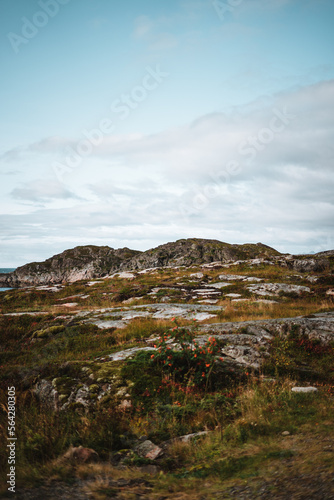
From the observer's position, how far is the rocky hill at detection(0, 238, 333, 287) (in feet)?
294

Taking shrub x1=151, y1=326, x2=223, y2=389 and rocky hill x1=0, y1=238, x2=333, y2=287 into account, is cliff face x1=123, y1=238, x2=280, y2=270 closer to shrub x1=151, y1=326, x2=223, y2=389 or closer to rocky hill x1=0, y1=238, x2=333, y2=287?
rocky hill x1=0, y1=238, x2=333, y2=287

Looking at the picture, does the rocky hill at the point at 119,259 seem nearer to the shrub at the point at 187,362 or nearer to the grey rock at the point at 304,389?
the shrub at the point at 187,362

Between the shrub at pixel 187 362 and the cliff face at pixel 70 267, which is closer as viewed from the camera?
the shrub at pixel 187 362

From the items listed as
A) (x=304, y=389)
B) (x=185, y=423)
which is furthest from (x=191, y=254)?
(x=185, y=423)

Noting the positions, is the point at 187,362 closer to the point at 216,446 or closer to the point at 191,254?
the point at 216,446

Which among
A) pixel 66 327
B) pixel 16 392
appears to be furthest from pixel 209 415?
pixel 66 327

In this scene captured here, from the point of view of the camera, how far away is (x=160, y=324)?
14.1m

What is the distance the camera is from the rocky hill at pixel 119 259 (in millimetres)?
89625

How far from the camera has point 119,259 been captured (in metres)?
114

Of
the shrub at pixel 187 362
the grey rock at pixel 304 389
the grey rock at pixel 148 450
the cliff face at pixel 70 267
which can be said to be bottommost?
the grey rock at pixel 304 389

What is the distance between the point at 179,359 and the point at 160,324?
597cm

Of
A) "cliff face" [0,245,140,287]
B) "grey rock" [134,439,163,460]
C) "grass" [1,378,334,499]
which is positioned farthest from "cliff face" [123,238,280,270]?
"grey rock" [134,439,163,460]

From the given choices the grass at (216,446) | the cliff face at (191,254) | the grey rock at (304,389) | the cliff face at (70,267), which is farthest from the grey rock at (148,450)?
the cliff face at (70,267)

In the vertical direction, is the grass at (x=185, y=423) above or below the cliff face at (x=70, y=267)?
below
